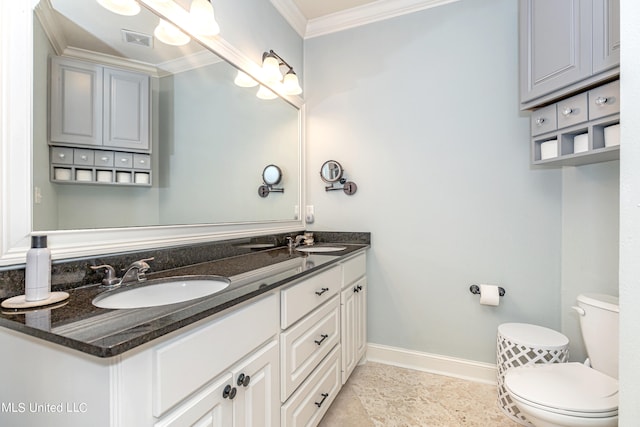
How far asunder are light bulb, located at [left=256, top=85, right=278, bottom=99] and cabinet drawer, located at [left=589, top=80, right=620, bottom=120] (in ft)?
5.76

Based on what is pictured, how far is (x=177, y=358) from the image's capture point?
0.72 meters

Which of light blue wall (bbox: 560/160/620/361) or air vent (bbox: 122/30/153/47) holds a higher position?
air vent (bbox: 122/30/153/47)

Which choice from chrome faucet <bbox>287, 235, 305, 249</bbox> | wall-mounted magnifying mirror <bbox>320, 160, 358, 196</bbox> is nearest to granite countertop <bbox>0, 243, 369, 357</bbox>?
chrome faucet <bbox>287, 235, 305, 249</bbox>

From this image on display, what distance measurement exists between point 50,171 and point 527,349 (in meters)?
2.24

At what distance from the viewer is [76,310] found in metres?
0.77

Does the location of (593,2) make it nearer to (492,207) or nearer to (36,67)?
(492,207)

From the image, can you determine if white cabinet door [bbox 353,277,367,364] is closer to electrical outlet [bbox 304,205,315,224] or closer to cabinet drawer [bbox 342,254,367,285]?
cabinet drawer [bbox 342,254,367,285]

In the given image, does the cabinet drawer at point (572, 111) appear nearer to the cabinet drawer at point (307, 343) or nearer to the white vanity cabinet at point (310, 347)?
the white vanity cabinet at point (310, 347)

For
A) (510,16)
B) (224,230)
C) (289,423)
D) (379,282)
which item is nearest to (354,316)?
(379,282)

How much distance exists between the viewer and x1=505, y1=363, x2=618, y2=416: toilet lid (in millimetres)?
1143

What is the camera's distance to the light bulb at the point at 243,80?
1.81 m

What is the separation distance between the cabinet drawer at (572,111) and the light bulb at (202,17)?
172cm

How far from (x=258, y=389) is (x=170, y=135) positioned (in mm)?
1128

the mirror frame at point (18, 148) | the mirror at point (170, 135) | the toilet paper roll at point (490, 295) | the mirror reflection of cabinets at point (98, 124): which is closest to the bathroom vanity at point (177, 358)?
the mirror frame at point (18, 148)
